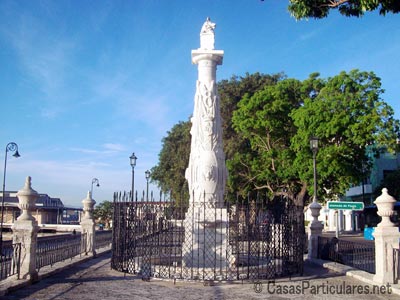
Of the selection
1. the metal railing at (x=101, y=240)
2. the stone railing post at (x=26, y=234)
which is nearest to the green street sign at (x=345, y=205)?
the metal railing at (x=101, y=240)

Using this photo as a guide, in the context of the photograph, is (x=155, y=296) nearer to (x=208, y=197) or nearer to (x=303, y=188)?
(x=208, y=197)

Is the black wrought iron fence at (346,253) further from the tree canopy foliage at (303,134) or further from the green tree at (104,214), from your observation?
the green tree at (104,214)

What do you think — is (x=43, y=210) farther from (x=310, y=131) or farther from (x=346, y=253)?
(x=346, y=253)

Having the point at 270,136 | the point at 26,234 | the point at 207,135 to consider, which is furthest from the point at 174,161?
→ the point at 26,234

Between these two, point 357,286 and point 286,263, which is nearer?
point 357,286

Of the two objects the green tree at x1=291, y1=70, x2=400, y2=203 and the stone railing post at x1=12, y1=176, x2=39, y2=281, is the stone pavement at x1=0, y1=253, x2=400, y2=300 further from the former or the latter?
the green tree at x1=291, y1=70, x2=400, y2=203

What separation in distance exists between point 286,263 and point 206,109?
5.32 m

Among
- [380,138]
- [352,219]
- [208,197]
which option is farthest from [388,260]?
[352,219]

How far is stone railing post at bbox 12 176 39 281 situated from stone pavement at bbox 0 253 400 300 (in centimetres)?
46

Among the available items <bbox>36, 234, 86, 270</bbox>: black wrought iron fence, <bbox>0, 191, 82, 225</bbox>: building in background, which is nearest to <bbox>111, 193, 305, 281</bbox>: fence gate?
<bbox>36, 234, 86, 270</bbox>: black wrought iron fence

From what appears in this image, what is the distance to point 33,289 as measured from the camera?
9906mm

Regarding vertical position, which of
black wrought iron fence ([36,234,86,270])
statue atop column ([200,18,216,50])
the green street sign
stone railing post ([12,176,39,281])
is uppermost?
statue atop column ([200,18,216,50])

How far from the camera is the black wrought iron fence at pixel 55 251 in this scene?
12445 millimetres

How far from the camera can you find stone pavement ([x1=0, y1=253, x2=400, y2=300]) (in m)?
9.24
